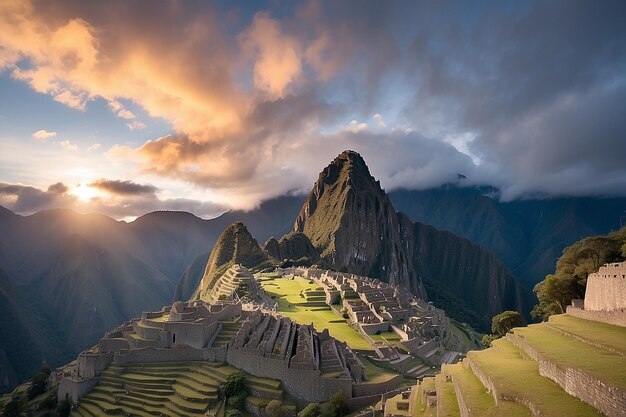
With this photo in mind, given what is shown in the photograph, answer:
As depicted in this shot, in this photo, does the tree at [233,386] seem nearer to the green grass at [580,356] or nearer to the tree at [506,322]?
the green grass at [580,356]

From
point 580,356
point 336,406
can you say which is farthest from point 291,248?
point 580,356

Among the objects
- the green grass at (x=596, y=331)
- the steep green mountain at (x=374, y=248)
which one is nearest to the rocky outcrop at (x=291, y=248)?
the steep green mountain at (x=374, y=248)

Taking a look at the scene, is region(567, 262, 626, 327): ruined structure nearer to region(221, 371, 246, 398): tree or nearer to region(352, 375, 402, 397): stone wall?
region(352, 375, 402, 397): stone wall

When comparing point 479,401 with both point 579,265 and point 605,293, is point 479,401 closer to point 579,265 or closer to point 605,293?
point 605,293

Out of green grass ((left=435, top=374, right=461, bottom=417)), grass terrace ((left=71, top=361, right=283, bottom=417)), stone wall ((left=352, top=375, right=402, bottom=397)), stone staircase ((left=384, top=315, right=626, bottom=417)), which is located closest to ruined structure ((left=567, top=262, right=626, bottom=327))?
stone staircase ((left=384, top=315, right=626, bottom=417))

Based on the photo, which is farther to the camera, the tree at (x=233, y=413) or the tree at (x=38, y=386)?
the tree at (x=38, y=386)

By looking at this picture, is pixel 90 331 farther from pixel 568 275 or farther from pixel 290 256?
pixel 568 275

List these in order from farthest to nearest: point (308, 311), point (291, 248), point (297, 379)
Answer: point (291, 248) → point (308, 311) → point (297, 379)
